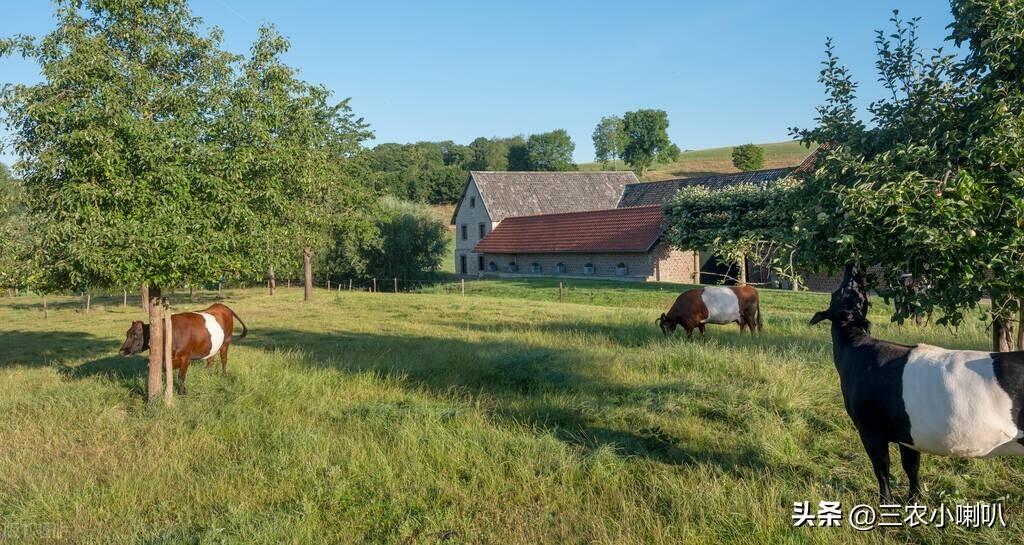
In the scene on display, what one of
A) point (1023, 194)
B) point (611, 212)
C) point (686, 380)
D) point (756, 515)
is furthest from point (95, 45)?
point (611, 212)

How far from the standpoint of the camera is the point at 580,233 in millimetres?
44406

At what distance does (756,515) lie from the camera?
5.53 meters

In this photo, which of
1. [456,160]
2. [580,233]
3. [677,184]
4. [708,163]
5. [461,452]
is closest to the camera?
[461,452]

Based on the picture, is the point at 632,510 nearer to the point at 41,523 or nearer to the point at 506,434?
the point at 506,434

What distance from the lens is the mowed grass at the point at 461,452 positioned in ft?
19.1

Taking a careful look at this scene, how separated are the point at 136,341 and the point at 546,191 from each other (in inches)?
1875

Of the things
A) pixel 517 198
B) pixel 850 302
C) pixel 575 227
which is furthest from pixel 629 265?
pixel 850 302

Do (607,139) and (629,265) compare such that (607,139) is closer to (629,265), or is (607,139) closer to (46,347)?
(629,265)

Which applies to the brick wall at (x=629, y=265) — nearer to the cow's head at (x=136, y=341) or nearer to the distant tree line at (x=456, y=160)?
the cow's head at (x=136, y=341)

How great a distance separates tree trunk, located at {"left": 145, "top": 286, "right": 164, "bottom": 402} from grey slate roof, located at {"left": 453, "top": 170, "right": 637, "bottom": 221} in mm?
43408

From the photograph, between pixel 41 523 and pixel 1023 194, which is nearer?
pixel 1023 194

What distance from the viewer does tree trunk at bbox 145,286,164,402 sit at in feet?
35.2

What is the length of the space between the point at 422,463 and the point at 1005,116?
239 inches

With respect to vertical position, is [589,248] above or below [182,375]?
above
